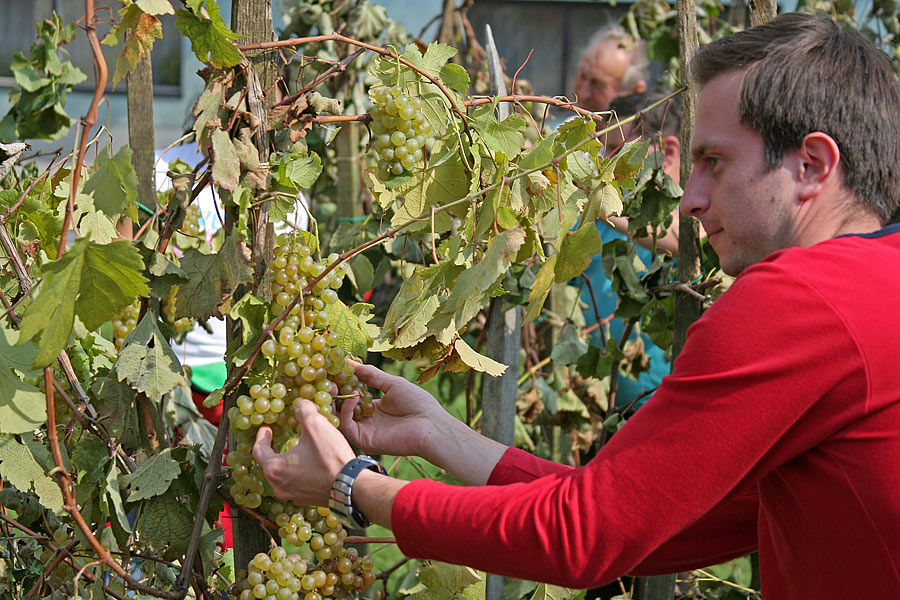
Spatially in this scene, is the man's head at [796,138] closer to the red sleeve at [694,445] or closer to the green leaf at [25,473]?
the red sleeve at [694,445]

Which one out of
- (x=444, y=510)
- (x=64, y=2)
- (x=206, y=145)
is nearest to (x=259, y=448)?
(x=444, y=510)

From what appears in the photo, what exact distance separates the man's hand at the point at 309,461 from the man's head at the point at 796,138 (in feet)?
1.74

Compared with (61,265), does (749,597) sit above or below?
below

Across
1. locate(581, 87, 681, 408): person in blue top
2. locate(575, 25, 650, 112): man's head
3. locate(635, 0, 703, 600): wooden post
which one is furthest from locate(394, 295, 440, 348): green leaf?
locate(575, 25, 650, 112): man's head

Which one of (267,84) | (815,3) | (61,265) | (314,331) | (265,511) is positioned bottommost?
(265,511)

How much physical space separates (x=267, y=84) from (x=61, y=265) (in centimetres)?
46

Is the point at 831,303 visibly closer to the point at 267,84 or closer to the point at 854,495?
the point at 854,495

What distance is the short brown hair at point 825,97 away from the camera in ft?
3.52

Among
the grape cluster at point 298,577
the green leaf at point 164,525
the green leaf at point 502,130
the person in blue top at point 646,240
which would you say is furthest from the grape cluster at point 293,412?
the person in blue top at point 646,240

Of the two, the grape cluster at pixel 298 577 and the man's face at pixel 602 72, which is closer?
the grape cluster at pixel 298 577

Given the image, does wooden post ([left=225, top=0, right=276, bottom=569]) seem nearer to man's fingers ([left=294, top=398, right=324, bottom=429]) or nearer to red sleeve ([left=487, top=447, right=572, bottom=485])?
man's fingers ([left=294, top=398, right=324, bottom=429])

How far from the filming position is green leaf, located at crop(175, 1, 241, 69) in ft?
3.82

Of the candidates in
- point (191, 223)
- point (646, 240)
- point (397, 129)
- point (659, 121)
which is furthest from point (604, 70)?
point (397, 129)

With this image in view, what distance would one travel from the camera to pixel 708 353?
0.96 m
